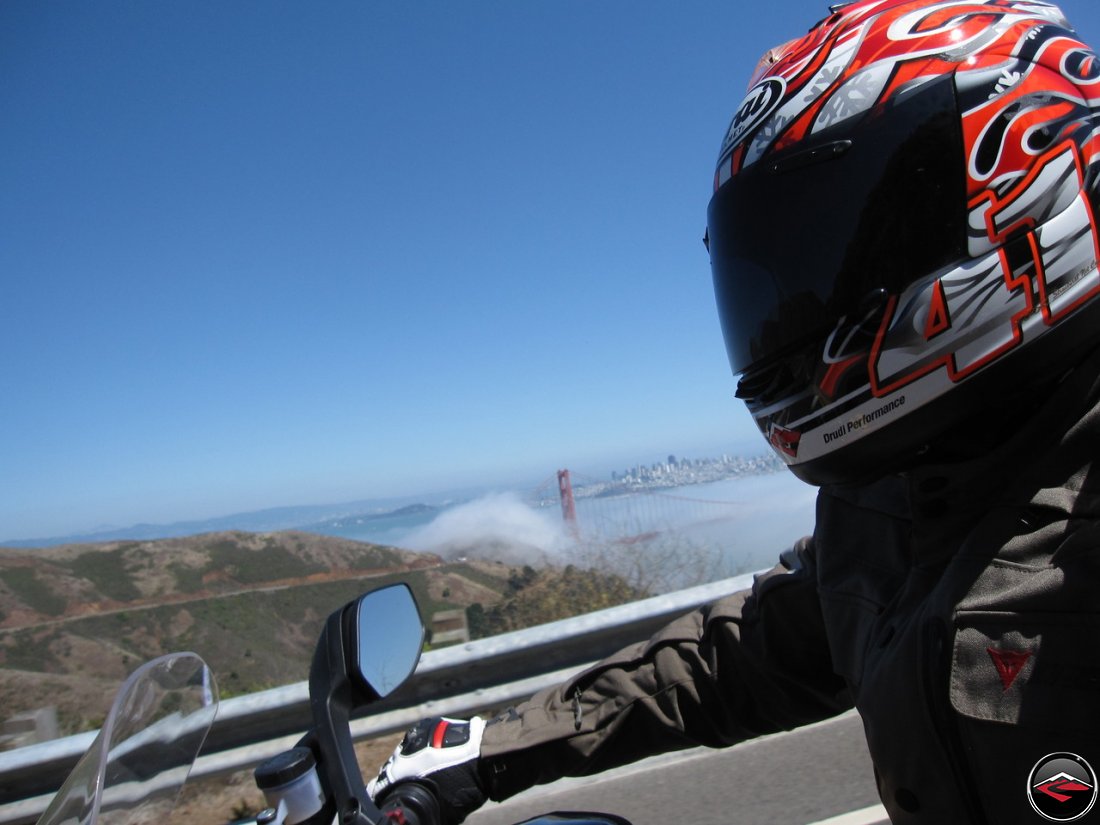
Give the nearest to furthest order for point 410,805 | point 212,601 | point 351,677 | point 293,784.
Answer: point 293,784 < point 351,677 < point 410,805 < point 212,601

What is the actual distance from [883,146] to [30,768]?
3814mm

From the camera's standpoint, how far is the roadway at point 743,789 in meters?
2.96

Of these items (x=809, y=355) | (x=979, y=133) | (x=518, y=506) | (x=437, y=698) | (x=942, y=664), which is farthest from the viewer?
(x=518, y=506)

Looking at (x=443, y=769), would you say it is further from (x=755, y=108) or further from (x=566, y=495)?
(x=566, y=495)

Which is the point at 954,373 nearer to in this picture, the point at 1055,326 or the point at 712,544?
the point at 1055,326

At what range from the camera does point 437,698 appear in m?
3.81

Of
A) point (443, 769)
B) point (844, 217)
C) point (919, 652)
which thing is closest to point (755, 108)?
point (844, 217)

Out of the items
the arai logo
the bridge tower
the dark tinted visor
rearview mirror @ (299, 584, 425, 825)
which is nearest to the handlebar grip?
rearview mirror @ (299, 584, 425, 825)

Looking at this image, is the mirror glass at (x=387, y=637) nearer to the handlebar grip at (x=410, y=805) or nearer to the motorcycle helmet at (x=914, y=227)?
the handlebar grip at (x=410, y=805)

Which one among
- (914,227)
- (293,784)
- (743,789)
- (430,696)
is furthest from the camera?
(430,696)

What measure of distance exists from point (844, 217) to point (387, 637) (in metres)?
1.16

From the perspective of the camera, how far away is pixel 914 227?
1519mm

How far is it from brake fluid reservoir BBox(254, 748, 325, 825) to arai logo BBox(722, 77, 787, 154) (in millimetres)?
1454

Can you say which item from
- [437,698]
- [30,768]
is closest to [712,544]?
[437,698]
